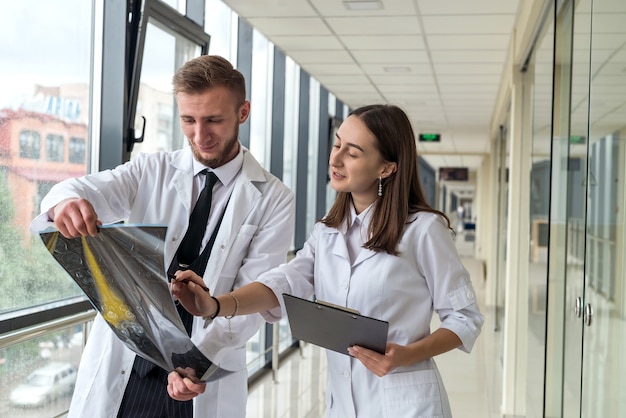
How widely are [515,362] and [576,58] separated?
3430 millimetres

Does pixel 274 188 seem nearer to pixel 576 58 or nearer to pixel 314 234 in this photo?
pixel 314 234

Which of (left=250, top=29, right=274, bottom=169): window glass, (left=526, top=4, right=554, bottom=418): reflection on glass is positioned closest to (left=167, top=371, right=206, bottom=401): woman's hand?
(left=526, top=4, right=554, bottom=418): reflection on glass

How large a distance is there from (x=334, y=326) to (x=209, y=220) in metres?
0.62

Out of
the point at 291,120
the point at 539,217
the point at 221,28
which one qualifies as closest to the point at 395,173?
the point at 539,217

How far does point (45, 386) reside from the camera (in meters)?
3.39

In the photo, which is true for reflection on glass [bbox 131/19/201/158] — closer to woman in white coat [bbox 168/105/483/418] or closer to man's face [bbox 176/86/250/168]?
man's face [bbox 176/86/250/168]

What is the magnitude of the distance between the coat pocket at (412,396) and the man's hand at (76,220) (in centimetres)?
80

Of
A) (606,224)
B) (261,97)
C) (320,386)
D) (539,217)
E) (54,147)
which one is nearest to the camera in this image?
(606,224)

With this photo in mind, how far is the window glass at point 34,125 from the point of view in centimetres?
305

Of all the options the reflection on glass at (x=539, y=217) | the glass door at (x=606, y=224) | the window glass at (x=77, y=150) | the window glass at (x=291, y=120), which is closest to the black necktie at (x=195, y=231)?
the glass door at (x=606, y=224)

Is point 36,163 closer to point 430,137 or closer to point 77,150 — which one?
point 77,150

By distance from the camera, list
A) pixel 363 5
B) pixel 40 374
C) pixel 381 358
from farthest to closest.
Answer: pixel 363 5, pixel 40 374, pixel 381 358

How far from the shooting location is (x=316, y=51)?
7.41 m

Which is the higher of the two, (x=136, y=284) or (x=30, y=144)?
(x=30, y=144)
